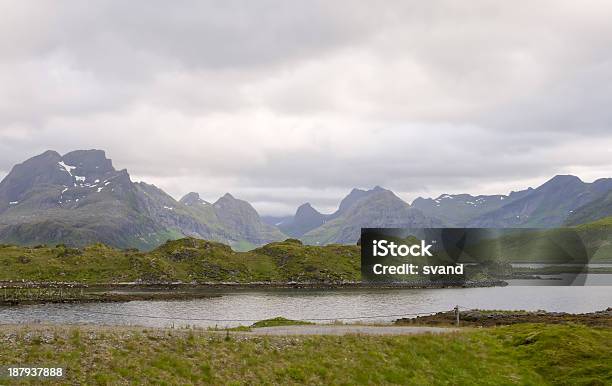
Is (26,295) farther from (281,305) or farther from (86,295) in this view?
(281,305)

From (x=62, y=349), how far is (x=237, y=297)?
14946 cm

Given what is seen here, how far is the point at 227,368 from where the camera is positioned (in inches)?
1196

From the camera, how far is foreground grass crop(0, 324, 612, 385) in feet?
93.7

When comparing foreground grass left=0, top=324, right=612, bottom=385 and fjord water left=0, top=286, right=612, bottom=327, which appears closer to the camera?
foreground grass left=0, top=324, right=612, bottom=385

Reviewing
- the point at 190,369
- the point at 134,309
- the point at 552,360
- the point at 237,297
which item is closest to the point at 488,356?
the point at 552,360

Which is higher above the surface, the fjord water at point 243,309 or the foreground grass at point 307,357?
the foreground grass at point 307,357

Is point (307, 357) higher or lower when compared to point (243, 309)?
higher

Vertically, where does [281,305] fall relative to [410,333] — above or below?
below

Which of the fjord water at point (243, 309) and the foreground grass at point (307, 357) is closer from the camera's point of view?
the foreground grass at point (307, 357)

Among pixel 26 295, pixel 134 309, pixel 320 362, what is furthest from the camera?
pixel 26 295

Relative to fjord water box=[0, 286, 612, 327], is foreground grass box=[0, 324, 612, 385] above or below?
above

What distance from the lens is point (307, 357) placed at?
33594 mm

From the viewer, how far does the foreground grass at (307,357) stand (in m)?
28.5

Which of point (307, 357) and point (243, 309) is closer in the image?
point (307, 357)
